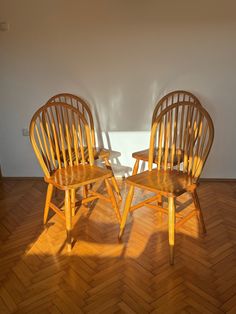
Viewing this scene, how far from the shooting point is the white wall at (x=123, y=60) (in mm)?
2527

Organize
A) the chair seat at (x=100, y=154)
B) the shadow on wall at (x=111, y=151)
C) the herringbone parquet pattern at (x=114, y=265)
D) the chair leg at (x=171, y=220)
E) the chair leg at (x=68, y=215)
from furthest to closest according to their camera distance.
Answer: the shadow on wall at (x=111, y=151) → the chair seat at (x=100, y=154) → the chair leg at (x=68, y=215) → the chair leg at (x=171, y=220) → the herringbone parquet pattern at (x=114, y=265)

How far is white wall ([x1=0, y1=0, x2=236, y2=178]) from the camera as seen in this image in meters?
2.53

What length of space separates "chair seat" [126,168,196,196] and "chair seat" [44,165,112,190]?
222 mm

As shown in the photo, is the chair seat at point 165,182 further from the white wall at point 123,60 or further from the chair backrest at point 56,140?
the white wall at point 123,60

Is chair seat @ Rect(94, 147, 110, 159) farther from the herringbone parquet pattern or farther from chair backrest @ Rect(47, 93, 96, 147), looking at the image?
the herringbone parquet pattern

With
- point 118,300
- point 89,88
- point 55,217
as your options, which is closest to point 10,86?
point 89,88

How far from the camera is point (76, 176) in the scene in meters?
1.99

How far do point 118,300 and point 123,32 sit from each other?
2.12 meters

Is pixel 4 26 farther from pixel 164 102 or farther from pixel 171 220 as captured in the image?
pixel 171 220

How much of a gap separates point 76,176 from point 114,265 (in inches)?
24.4

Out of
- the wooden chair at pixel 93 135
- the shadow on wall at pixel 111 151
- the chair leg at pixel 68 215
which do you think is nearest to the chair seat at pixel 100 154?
the wooden chair at pixel 93 135

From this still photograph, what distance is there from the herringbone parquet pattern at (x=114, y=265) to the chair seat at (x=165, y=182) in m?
0.42

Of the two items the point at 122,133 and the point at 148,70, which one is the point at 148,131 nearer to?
the point at 122,133

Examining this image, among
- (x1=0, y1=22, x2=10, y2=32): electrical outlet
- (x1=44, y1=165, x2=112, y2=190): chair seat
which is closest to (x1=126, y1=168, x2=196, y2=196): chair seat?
(x1=44, y1=165, x2=112, y2=190): chair seat
